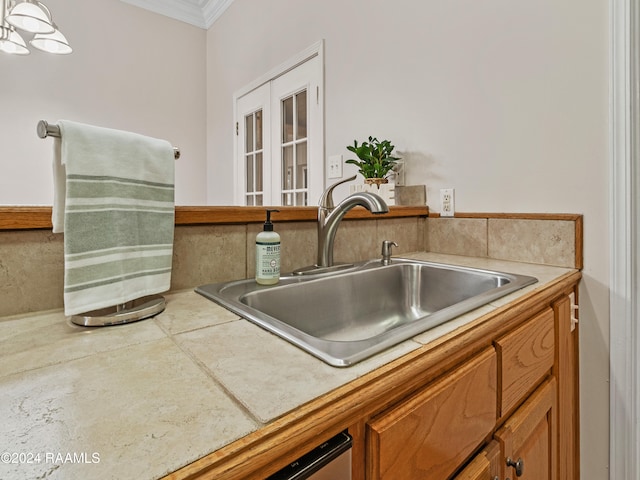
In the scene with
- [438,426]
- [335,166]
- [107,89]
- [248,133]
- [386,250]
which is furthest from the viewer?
[248,133]

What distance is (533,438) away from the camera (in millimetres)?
745

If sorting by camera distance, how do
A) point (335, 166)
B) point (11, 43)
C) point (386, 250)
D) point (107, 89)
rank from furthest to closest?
1. point (107, 89)
2. point (335, 166)
3. point (11, 43)
4. point (386, 250)

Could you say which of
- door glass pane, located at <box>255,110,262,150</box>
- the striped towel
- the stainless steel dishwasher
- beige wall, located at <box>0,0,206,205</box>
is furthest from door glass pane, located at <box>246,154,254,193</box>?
the stainless steel dishwasher

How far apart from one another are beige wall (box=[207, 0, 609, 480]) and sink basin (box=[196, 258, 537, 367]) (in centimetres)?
40

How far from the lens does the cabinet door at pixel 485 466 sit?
1.80 ft

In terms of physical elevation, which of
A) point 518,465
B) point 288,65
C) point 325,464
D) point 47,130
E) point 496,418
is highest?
point 288,65

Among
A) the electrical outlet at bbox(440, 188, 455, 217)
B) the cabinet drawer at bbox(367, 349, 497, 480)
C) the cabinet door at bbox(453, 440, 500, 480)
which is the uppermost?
the electrical outlet at bbox(440, 188, 455, 217)

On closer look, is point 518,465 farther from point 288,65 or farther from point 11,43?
point 11,43

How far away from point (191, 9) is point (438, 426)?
3.63 metres

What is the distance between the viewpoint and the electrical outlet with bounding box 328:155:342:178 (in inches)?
74.9

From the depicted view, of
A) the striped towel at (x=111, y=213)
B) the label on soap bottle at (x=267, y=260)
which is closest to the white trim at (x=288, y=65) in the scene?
the label on soap bottle at (x=267, y=260)

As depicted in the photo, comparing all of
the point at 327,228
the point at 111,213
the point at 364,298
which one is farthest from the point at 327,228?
the point at 111,213

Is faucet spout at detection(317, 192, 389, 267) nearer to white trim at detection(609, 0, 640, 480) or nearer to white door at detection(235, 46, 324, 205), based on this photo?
white trim at detection(609, 0, 640, 480)

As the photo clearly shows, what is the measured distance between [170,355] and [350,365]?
0.23 m
